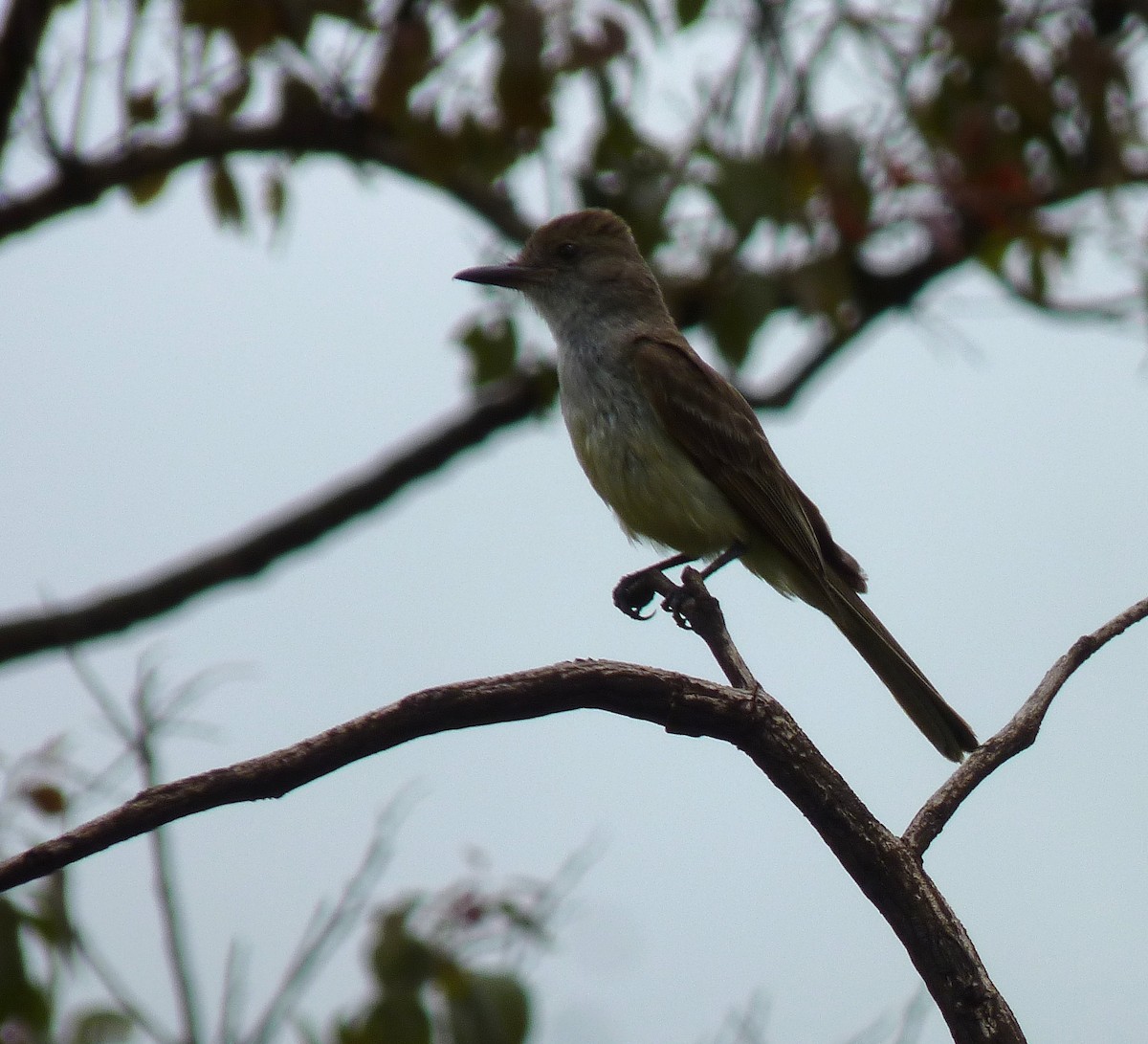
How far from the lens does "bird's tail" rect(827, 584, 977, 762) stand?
185 inches

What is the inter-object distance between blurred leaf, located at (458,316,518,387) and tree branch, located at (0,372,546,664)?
5.85 ft

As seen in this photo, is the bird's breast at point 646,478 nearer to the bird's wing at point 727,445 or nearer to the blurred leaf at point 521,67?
the bird's wing at point 727,445

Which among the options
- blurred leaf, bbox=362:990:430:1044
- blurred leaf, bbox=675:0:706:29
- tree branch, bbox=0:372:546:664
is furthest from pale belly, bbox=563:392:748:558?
tree branch, bbox=0:372:546:664

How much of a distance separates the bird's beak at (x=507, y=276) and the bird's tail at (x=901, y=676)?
1819 mm

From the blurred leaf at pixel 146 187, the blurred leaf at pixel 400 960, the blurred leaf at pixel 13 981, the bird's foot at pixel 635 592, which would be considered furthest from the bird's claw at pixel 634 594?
the blurred leaf at pixel 146 187

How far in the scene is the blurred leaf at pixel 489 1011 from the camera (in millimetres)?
3859

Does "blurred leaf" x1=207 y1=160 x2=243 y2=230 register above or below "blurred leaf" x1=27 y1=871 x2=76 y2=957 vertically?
above

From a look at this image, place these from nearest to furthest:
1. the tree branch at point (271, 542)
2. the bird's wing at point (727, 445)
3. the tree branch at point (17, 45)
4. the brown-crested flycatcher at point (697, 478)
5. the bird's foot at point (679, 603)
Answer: the bird's foot at point (679, 603), the brown-crested flycatcher at point (697, 478), the bird's wing at point (727, 445), the tree branch at point (17, 45), the tree branch at point (271, 542)

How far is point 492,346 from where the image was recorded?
634 centimetres

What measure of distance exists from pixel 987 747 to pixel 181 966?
205 centimetres

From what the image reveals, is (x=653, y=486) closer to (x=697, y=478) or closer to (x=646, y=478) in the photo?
(x=646, y=478)

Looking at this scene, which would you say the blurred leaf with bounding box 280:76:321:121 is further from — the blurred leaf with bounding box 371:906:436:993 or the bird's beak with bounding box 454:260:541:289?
the blurred leaf with bounding box 371:906:436:993

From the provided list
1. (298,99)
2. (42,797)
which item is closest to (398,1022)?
(42,797)

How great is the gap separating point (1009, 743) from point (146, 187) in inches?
216
